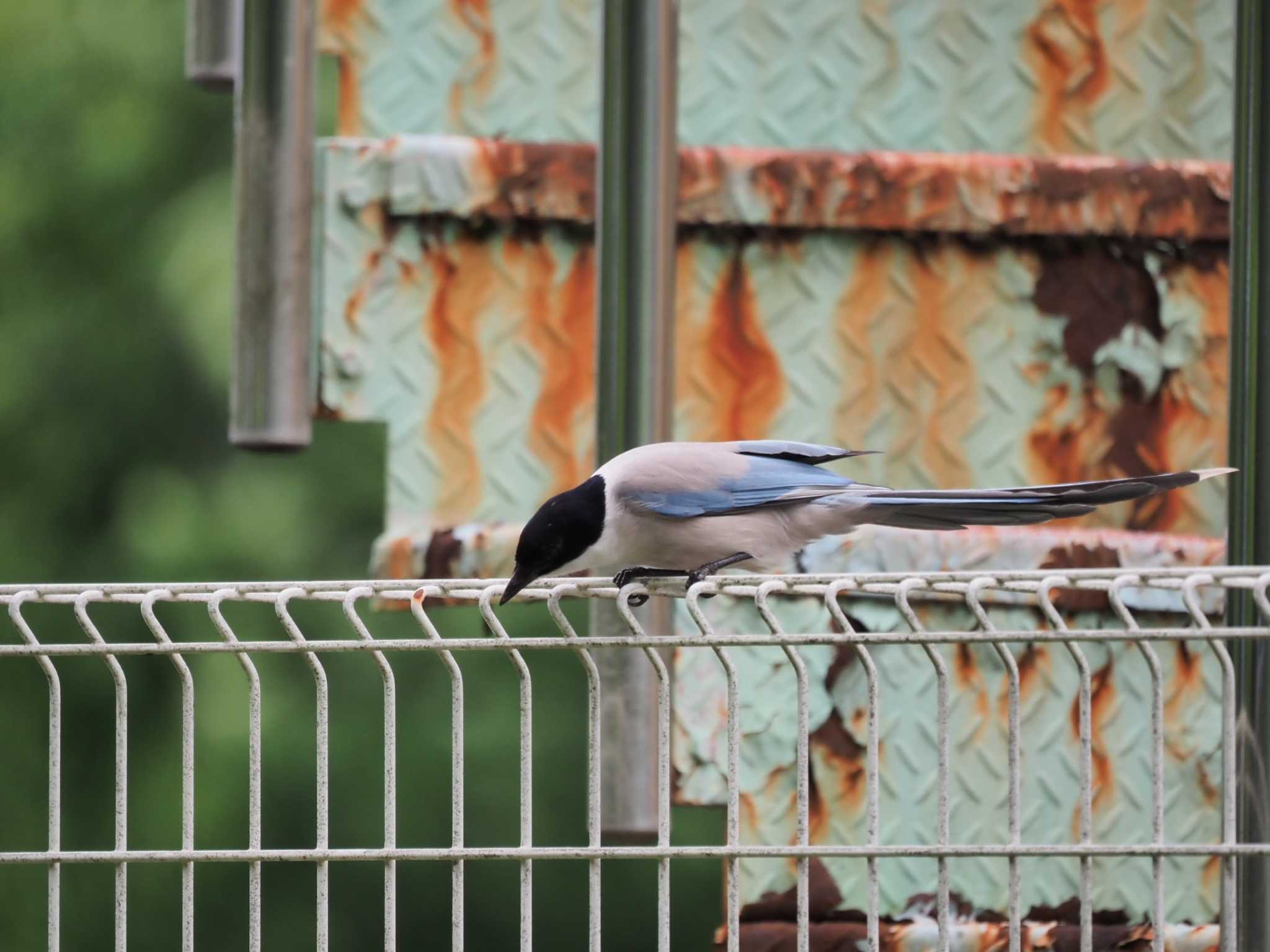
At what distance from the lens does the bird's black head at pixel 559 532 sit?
137 cm

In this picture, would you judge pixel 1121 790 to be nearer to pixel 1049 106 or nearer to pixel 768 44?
pixel 1049 106

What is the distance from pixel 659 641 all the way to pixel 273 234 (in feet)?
1.64

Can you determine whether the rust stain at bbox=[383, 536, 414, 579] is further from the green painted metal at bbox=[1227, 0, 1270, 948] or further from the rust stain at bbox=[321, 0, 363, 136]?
the green painted metal at bbox=[1227, 0, 1270, 948]

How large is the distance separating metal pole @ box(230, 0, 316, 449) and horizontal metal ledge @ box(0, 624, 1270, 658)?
0.73 feet

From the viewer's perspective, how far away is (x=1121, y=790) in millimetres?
2246

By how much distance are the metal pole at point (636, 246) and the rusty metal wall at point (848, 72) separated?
3.38 ft

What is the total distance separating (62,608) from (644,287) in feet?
12.5

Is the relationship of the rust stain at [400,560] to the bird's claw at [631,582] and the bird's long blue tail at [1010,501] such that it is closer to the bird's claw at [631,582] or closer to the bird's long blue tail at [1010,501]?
the bird's claw at [631,582]

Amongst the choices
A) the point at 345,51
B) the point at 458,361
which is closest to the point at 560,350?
the point at 458,361

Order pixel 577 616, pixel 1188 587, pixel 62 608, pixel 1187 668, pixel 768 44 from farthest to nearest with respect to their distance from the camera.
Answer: pixel 62 608 → pixel 577 616 → pixel 768 44 → pixel 1187 668 → pixel 1188 587

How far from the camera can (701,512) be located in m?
1.49

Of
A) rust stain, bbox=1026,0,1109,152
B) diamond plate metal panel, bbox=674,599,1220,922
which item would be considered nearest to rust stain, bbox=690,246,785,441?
diamond plate metal panel, bbox=674,599,1220,922

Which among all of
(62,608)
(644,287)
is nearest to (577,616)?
(62,608)

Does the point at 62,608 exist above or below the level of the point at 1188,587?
below
